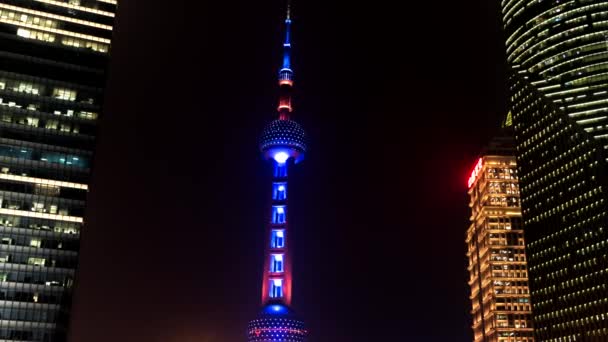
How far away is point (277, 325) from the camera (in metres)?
187

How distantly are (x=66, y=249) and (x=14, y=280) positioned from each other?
1079cm

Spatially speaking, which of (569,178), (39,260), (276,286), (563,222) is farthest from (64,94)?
(563,222)

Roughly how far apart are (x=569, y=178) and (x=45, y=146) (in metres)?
125

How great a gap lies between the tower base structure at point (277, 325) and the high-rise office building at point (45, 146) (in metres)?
69.9

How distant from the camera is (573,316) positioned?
164000mm

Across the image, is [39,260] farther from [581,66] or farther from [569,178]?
[581,66]

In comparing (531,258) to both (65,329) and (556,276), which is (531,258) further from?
(65,329)

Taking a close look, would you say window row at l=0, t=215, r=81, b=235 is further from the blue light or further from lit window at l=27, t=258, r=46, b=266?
the blue light

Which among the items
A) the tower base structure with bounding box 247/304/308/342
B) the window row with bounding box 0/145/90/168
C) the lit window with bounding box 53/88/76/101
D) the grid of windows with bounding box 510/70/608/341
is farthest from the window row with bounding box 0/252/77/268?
the grid of windows with bounding box 510/70/608/341

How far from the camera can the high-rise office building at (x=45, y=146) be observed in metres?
127

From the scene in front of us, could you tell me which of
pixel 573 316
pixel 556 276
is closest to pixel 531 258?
pixel 556 276

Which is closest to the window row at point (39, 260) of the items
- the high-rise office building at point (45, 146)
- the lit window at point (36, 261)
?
the lit window at point (36, 261)

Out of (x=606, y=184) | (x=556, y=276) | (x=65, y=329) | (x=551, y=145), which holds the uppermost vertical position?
(x=551, y=145)

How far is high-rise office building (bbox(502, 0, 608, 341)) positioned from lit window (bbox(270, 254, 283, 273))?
6836cm
